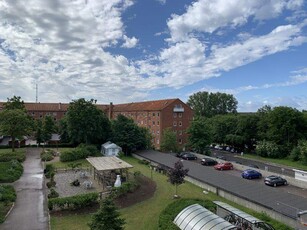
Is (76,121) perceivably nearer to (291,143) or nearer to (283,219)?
(283,219)

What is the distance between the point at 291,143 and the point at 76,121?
46.2m

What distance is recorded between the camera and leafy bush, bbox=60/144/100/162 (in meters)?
41.7

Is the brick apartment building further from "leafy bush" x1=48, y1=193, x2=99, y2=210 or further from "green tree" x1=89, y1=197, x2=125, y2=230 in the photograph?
"green tree" x1=89, y1=197, x2=125, y2=230

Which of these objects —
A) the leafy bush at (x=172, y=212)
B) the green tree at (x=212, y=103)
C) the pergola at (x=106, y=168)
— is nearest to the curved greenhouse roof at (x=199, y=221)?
the leafy bush at (x=172, y=212)

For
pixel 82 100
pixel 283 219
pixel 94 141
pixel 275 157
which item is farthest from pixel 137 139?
pixel 283 219

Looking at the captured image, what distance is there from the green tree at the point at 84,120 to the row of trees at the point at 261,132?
18864mm

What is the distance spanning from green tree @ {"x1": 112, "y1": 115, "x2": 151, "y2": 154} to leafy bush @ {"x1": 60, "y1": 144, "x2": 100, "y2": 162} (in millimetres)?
5024

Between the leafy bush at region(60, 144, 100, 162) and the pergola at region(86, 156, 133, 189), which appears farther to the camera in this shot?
the leafy bush at region(60, 144, 100, 162)

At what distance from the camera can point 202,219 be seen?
1448 cm

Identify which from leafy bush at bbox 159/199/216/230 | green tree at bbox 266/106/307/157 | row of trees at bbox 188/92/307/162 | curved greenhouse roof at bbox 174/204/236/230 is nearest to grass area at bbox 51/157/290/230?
leafy bush at bbox 159/199/216/230

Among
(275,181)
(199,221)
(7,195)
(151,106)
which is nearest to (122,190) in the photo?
(7,195)

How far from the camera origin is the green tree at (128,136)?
5031cm

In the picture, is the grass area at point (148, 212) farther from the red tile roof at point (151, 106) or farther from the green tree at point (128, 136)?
the red tile roof at point (151, 106)

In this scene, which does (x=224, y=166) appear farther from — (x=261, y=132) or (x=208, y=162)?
(x=261, y=132)
